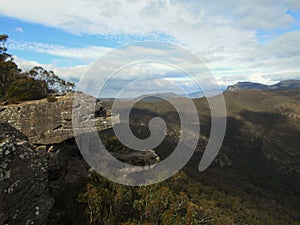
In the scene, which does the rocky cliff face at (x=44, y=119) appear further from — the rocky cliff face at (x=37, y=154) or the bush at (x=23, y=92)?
the bush at (x=23, y=92)

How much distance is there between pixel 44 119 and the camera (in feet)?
74.0

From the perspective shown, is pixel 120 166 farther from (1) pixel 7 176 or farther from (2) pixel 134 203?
(1) pixel 7 176

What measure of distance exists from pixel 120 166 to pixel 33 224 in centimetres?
1214

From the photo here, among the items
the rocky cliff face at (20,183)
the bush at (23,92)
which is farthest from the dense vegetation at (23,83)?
the rocky cliff face at (20,183)

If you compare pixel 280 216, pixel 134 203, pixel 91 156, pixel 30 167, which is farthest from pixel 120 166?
pixel 280 216

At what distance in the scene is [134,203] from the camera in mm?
20375

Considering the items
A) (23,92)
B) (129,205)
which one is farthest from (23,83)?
(129,205)

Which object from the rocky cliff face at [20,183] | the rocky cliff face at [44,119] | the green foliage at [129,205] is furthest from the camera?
the rocky cliff face at [44,119]

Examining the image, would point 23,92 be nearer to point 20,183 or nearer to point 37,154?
point 37,154

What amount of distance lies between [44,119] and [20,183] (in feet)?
38.3

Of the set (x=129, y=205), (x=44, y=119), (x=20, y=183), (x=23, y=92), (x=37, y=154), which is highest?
(x=23, y=92)

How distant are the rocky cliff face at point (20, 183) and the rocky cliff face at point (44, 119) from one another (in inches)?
378

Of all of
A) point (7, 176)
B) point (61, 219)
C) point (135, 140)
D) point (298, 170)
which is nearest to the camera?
point (7, 176)

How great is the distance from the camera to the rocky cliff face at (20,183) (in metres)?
10.9
